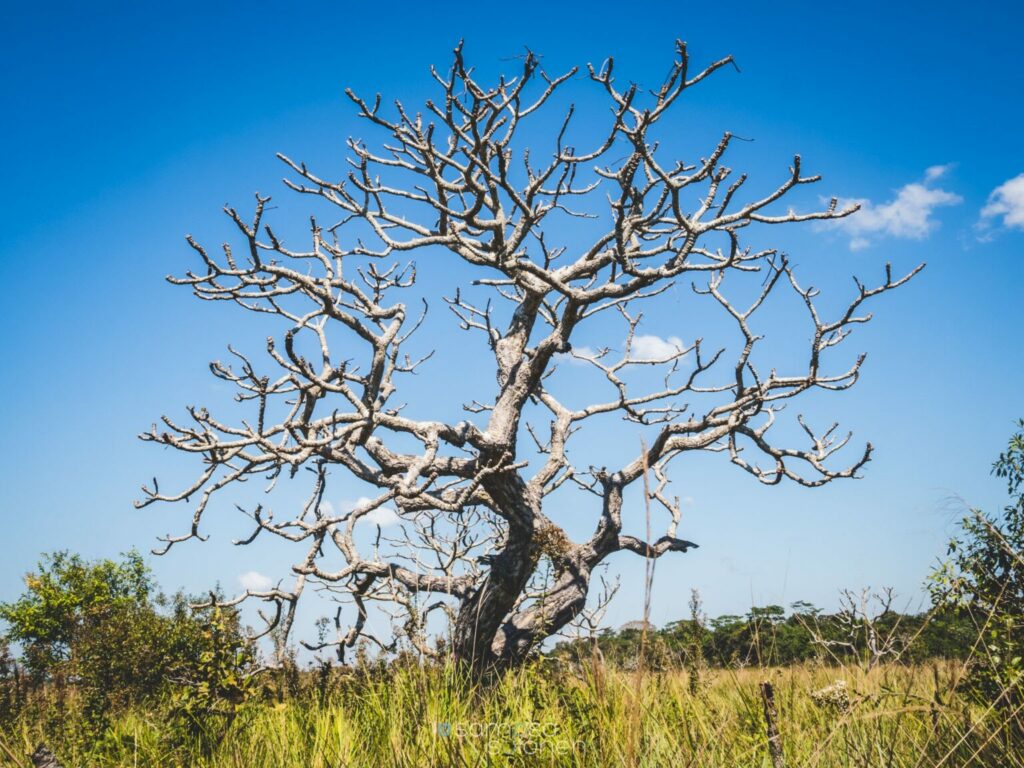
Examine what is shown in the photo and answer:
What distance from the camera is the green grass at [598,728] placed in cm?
246

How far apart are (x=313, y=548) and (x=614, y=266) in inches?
145

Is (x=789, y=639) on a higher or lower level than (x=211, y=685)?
lower

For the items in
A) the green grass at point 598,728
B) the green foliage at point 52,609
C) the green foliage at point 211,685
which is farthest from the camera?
the green foliage at point 52,609

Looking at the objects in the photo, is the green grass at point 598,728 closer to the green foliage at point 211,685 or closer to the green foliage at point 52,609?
the green foliage at point 211,685

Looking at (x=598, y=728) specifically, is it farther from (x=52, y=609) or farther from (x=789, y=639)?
(x=52, y=609)

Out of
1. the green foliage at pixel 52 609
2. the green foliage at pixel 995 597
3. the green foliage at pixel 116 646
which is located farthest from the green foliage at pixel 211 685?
the green foliage at pixel 52 609

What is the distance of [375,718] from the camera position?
3.91 metres

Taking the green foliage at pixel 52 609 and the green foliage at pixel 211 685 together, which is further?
the green foliage at pixel 52 609

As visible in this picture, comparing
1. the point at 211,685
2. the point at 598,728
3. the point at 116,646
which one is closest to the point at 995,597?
the point at 598,728

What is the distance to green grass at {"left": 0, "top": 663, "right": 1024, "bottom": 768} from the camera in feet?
8.09

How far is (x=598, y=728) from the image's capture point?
9.91 ft

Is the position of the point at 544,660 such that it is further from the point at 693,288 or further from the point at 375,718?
the point at 693,288

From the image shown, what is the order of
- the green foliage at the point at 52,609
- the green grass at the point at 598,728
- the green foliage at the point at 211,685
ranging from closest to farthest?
the green grass at the point at 598,728 → the green foliage at the point at 211,685 → the green foliage at the point at 52,609

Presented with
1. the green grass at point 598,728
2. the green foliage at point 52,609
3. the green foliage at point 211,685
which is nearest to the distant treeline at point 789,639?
the green grass at point 598,728
